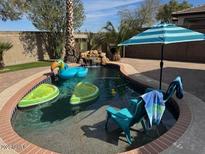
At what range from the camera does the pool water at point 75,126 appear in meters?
5.66

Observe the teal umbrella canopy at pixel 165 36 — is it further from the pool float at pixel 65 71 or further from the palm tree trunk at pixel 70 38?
the palm tree trunk at pixel 70 38

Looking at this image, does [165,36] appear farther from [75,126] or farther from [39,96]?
[39,96]

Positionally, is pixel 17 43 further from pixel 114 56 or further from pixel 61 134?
pixel 61 134

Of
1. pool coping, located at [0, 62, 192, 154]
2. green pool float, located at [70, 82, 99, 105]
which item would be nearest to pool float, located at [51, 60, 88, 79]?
green pool float, located at [70, 82, 99, 105]

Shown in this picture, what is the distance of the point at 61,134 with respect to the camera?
6.34 m

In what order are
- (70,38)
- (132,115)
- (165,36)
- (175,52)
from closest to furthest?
(132,115) → (165,36) → (70,38) → (175,52)

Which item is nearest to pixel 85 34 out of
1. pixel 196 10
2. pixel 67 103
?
pixel 196 10

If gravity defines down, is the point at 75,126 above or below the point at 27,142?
below

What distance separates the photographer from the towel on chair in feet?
16.9

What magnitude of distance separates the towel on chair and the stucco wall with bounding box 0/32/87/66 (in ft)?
52.3

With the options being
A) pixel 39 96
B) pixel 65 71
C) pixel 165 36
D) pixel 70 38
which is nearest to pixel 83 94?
pixel 39 96

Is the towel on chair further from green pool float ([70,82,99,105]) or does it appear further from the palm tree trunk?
the palm tree trunk

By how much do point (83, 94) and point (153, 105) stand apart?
4551mm

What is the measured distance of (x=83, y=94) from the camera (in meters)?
9.41
